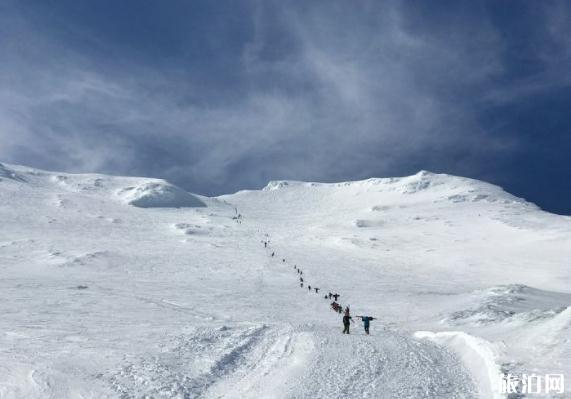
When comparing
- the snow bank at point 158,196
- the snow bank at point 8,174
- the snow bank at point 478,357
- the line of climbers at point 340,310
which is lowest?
the snow bank at point 478,357

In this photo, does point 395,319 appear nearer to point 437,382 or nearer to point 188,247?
point 437,382

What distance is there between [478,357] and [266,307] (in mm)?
15394

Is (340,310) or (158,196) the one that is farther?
(158,196)

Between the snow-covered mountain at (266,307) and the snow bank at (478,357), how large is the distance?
0.28ft

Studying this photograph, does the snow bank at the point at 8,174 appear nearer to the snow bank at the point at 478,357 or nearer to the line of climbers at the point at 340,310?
the line of climbers at the point at 340,310

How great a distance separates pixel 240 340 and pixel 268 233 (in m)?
72.5

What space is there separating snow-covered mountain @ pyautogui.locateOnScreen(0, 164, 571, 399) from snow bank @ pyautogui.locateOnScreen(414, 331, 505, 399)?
3.3 inches

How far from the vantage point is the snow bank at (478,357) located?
13.5 meters

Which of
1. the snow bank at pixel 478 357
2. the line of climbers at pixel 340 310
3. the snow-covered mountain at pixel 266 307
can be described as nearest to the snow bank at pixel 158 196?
the snow-covered mountain at pixel 266 307

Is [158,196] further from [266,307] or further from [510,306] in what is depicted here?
[510,306]

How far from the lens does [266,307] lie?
29891 millimetres
